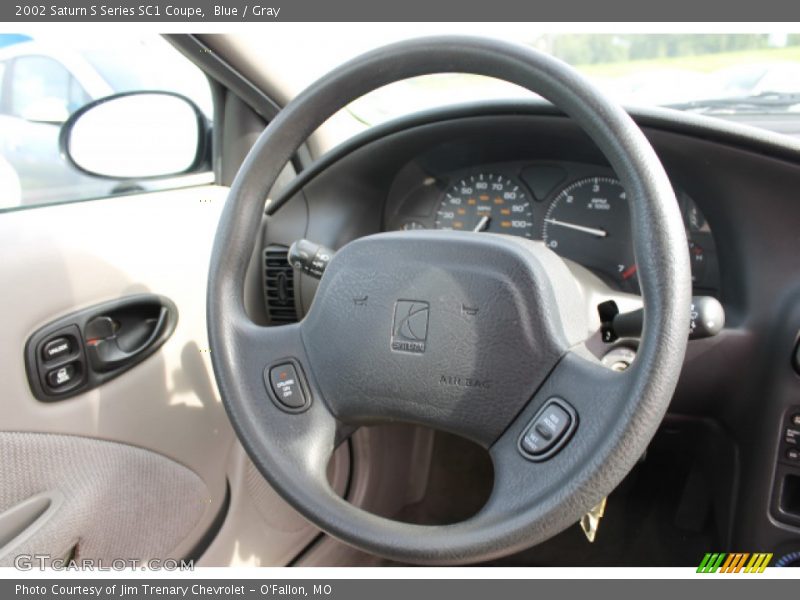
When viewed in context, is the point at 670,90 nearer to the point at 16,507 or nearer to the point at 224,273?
the point at 224,273

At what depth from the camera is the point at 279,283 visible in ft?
5.06

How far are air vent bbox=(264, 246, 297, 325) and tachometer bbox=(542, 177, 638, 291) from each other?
581 mm

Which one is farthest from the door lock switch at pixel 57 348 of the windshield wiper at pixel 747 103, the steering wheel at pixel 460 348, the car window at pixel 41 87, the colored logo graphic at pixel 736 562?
the windshield wiper at pixel 747 103

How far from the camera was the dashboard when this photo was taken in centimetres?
139

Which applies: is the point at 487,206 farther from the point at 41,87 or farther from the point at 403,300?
the point at 41,87

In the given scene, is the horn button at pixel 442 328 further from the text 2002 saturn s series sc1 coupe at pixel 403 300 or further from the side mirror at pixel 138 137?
the side mirror at pixel 138 137

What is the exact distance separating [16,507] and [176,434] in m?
0.31

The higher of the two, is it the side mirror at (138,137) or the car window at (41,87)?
the car window at (41,87)

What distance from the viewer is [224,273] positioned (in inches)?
43.1

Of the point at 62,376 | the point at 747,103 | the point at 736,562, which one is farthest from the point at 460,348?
the point at 747,103

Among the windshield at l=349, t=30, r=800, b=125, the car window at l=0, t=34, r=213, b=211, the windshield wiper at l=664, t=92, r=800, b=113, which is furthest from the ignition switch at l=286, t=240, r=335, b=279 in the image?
the windshield wiper at l=664, t=92, r=800, b=113

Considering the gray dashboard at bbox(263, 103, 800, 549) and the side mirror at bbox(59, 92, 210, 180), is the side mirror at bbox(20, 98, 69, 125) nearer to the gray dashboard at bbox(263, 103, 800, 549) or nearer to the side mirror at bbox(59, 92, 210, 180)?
the side mirror at bbox(59, 92, 210, 180)

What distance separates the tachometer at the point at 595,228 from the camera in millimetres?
1436

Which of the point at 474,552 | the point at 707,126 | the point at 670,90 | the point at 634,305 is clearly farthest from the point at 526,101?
the point at 474,552
